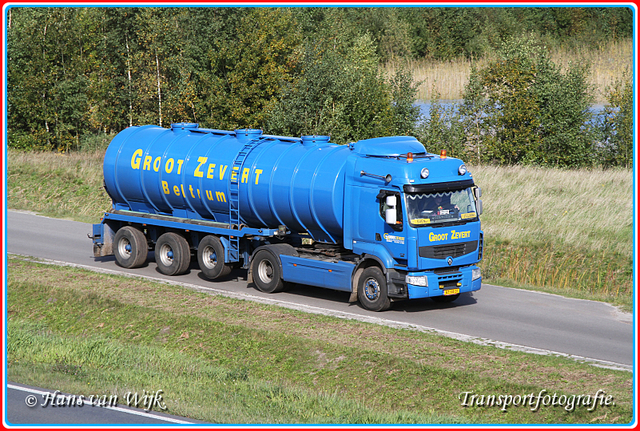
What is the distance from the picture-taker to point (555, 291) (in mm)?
19047

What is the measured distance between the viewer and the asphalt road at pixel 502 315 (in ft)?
46.8

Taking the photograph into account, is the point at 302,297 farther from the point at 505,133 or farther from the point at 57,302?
the point at 505,133

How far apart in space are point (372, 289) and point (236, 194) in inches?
166

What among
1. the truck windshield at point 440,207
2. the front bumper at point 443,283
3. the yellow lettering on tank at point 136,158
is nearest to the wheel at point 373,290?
the front bumper at point 443,283

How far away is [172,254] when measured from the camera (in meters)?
20.3

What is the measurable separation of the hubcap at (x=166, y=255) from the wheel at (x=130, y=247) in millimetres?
756

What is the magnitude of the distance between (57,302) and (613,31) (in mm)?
59367

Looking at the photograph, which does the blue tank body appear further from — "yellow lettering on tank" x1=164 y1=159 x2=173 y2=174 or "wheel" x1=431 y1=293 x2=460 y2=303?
"wheel" x1=431 y1=293 x2=460 y2=303

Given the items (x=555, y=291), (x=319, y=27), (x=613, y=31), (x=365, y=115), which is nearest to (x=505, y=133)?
(x=365, y=115)

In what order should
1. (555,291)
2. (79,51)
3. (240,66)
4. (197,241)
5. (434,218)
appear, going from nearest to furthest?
(434,218), (555,291), (197,241), (240,66), (79,51)

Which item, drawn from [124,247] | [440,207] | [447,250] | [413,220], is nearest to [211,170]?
[124,247]

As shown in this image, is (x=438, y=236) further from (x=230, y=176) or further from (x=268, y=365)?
(x=230, y=176)

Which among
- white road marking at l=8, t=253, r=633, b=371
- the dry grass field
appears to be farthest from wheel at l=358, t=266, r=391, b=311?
the dry grass field

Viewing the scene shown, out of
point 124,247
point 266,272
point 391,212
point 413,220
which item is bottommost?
point 266,272
